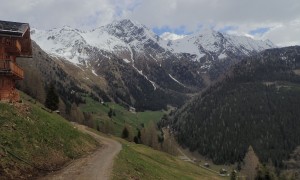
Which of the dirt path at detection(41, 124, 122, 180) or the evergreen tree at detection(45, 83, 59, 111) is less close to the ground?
the evergreen tree at detection(45, 83, 59, 111)

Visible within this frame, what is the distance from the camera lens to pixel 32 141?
42.0 m

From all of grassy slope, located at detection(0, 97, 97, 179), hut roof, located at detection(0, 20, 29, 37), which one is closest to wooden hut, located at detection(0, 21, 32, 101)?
hut roof, located at detection(0, 20, 29, 37)

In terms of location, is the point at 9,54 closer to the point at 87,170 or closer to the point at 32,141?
the point at 32,141

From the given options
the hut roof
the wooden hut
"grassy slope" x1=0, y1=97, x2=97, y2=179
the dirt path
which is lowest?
the dirt path

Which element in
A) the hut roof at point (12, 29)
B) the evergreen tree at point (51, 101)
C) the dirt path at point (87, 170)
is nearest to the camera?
the dirt path at point (87, 170)

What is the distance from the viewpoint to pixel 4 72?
5091cm

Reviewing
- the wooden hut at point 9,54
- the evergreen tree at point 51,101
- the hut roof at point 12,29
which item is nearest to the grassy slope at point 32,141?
the wooden hut at point 9,54

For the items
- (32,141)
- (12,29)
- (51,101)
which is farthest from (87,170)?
(51,101)

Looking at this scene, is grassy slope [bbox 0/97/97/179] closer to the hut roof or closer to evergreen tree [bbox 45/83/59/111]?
the hut roof

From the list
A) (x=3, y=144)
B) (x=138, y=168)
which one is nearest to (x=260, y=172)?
(x=138, y=168)

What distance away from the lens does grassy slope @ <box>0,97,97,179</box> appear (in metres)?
35.6

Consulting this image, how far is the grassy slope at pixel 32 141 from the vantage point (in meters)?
35.6

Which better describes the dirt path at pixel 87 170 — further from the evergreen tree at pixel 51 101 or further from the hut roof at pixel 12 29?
the evergreen tree at pixel 51 101

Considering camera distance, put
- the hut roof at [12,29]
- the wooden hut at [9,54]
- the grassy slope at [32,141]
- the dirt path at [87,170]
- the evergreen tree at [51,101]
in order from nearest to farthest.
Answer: the grassy slope at [32,141] → the dirt path at [87,170] → the hut roof at [12,29] → the wooden hut at [9,54] → the evergreen tree at [51,101]
